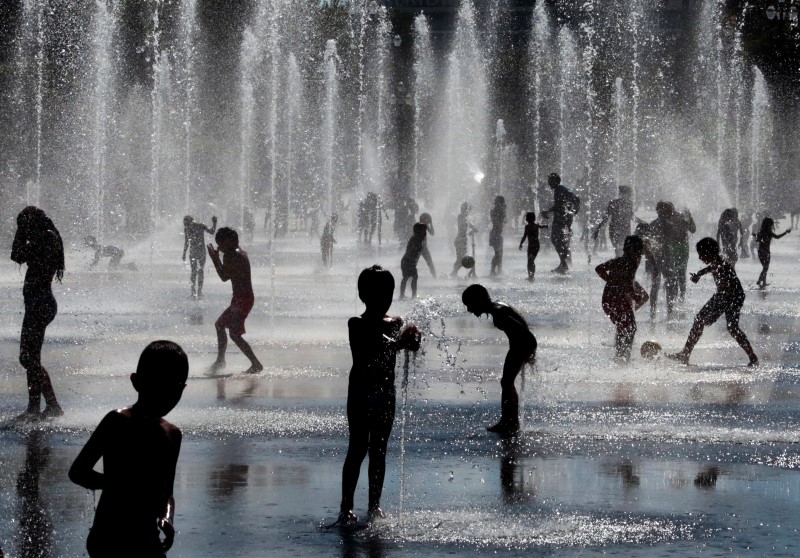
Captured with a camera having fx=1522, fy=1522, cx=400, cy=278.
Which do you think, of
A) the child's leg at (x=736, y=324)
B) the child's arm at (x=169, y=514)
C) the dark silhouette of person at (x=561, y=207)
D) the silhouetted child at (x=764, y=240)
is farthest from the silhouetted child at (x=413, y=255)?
the child's arm at (x=169, y=514)

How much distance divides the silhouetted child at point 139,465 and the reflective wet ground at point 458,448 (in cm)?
205

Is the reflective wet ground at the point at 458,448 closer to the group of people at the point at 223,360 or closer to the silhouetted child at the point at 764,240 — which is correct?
the group of people at the point at 223,360

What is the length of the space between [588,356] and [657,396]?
9.87 ft

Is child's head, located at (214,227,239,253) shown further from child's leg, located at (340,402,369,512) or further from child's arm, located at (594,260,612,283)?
child's leg, located at (340,402,369,512)

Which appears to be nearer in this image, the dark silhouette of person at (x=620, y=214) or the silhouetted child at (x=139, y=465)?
the silhouetted child at (x=139, y=465)

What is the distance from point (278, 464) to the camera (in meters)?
8.75

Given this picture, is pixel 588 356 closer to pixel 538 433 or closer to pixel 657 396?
pixel 657 396

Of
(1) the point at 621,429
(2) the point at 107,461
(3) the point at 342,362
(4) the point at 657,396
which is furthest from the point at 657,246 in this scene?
(2) the point at 107,461

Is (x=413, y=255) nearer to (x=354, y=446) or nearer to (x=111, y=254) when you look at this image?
(x=111, y=254)

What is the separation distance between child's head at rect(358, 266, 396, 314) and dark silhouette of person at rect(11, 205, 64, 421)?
4052mm

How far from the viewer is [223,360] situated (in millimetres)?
13703

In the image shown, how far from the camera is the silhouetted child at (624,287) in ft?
46.1

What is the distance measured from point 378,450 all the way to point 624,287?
7330 millimetres

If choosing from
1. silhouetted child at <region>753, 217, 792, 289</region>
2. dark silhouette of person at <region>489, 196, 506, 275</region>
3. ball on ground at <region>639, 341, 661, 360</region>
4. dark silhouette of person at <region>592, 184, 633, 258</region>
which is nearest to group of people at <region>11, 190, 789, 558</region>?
ball on ground at <region>639, 341, 661, 360</region>
